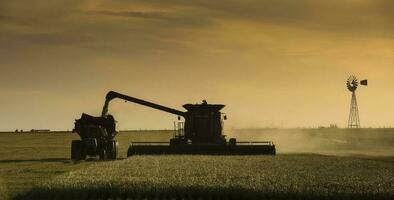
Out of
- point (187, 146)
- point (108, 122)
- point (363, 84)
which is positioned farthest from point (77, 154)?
point (363, 84)

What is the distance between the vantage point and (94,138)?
4822cm

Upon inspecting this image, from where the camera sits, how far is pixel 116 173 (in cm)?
2844

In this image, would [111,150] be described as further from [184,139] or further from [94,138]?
[184,139]

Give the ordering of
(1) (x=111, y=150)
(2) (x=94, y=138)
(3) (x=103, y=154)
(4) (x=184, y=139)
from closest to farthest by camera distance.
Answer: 1. (2) (x=94, y=138)
2. (3) (x=103, y=154)
3. (1) (x=111, y=150)
4. (4) (x=184, y=139)

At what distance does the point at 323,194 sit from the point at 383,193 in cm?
192

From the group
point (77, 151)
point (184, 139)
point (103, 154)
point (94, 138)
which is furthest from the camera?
point (184, 139)

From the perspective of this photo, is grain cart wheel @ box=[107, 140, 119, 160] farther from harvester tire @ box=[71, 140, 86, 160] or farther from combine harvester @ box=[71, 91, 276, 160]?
harvester tire @ box=[71, 140, 86, 160]

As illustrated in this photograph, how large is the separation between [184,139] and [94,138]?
21.6 feet

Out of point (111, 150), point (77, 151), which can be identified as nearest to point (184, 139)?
point (111, 150)

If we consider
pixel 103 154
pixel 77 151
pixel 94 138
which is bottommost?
pixel 103 154

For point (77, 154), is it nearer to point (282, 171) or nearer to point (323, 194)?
point (282, 171)

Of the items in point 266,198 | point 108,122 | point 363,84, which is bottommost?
point 266,198

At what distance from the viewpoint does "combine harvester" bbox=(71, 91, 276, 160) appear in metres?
47.9

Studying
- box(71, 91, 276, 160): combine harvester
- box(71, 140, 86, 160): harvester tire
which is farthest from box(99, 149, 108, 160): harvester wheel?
box(71, 140, 86, 160): harvester tire
